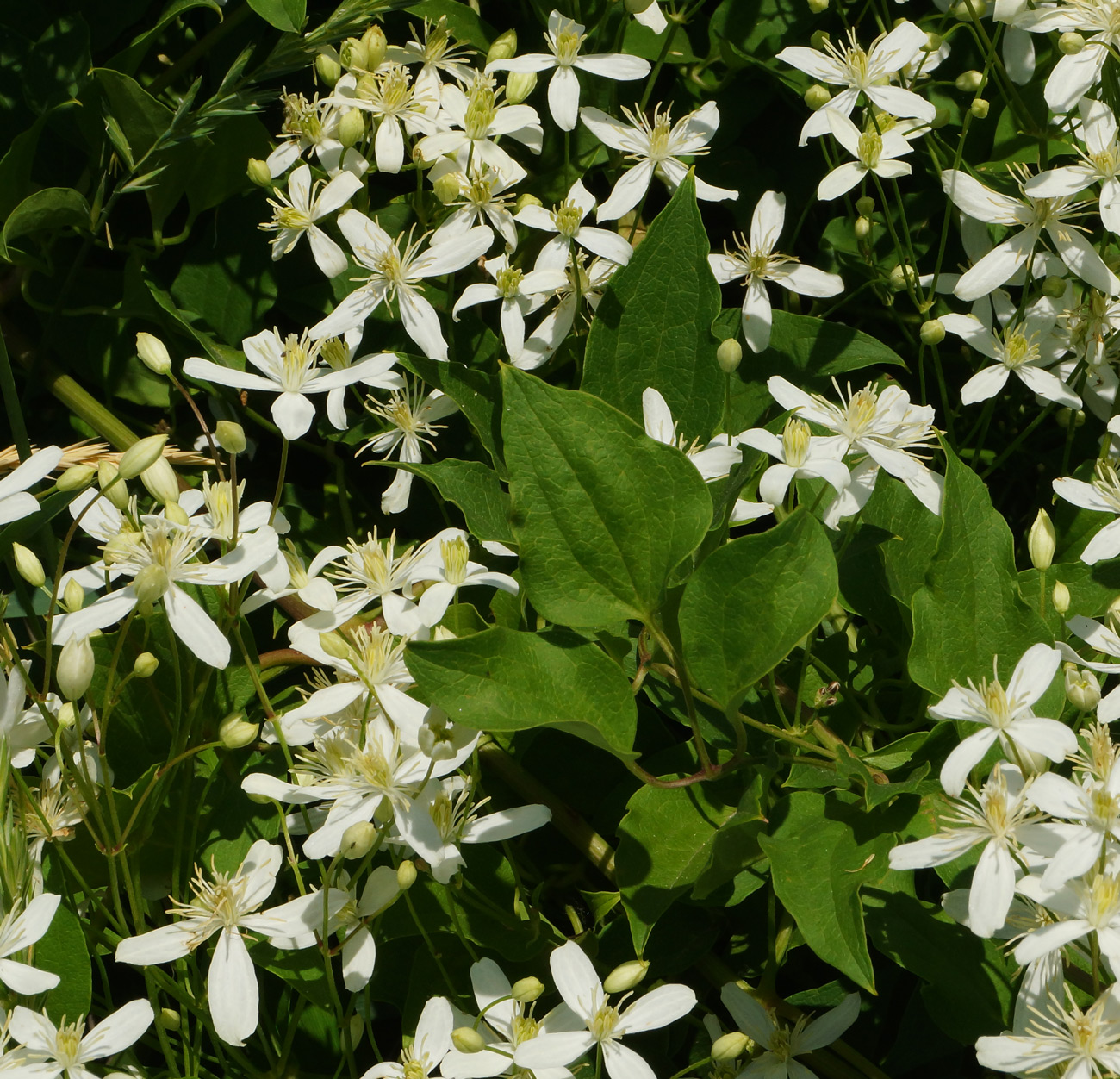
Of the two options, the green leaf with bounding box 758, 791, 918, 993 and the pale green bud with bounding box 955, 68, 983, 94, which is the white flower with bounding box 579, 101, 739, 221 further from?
the green leaf with bounding box 758, 791, 918, 993

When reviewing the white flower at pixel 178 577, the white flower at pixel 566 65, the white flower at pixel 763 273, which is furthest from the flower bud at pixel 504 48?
the white flower at pixel 178 577

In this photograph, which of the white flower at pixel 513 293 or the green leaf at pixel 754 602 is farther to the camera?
the white flower at pixel 513 293

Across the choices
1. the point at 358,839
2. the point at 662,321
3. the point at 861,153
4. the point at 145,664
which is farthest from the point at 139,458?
the point at 861,153

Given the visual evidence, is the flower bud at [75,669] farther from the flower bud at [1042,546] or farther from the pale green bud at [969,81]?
the pale green bud at [969,81]

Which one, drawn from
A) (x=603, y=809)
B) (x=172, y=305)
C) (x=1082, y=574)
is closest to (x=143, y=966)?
(x=603, y=809)

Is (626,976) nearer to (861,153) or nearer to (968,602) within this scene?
(968,602)
